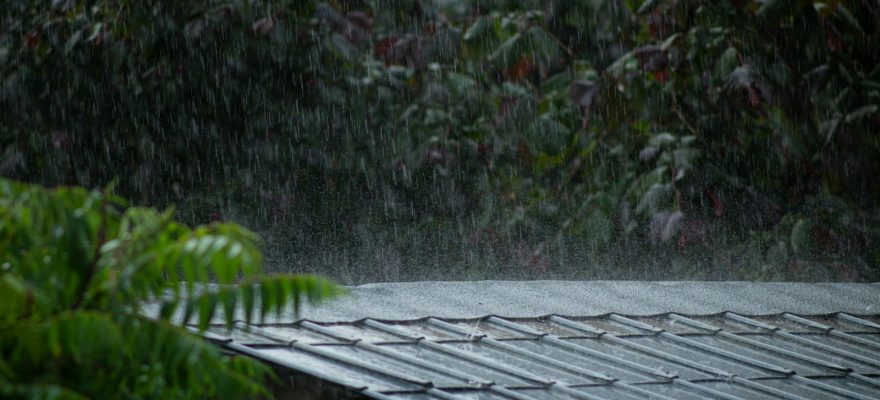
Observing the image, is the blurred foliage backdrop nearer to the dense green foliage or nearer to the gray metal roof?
the gray metal roof

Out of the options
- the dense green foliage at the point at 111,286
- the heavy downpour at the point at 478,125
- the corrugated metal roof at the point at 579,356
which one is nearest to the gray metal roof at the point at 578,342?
the corrugated metal roof at the point at 579,356

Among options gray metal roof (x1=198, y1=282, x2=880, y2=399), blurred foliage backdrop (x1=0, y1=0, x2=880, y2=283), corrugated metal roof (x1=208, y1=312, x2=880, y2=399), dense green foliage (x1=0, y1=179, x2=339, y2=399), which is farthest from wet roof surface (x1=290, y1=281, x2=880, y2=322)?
dense green foliage (x1=0, y1=179, x2=339, y2=399)

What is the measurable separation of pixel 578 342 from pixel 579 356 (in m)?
0.21

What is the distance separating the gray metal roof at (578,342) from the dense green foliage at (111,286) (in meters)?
0.53

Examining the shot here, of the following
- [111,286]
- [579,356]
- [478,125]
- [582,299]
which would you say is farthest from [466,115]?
[111,286]

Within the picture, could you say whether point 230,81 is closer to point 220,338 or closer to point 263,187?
point 263,187

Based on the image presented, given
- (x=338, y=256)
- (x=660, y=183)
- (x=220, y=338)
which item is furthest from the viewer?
(x=338, y=256)

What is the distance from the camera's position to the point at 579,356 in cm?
372

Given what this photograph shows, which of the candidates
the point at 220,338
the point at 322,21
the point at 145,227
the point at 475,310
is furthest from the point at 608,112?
the point at 145,227

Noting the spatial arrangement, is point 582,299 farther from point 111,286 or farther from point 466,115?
point 466,115

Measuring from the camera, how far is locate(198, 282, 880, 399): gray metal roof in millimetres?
3068

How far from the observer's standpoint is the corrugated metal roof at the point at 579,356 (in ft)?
9.85

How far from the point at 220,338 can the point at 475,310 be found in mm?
1543

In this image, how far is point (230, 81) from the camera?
729 centimetres
